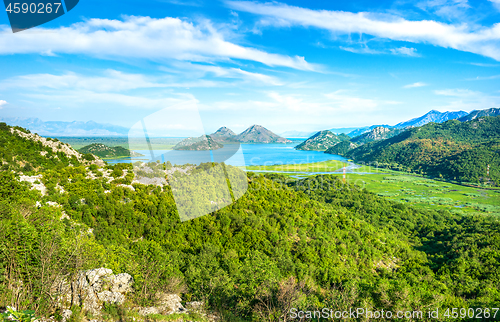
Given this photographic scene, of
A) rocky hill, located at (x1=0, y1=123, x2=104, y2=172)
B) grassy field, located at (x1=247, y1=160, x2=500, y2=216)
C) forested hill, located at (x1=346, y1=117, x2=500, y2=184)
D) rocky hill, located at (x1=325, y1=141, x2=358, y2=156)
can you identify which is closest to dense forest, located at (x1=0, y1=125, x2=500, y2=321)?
rocky hill, located at (x1=0, y1=123, x2=104, y2=172)

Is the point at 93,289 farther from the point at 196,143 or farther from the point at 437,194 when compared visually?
the point at 437,194

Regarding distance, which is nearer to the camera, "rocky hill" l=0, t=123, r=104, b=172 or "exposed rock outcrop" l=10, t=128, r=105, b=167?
"rocky hill" l=0, t=123, r=104, b=172

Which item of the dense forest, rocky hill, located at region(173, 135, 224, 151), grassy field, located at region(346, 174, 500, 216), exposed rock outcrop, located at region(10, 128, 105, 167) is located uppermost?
exposed rock outcrop, located at region(10, 128, 105, 167)

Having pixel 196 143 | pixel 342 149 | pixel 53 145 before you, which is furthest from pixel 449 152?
pixel 53 145

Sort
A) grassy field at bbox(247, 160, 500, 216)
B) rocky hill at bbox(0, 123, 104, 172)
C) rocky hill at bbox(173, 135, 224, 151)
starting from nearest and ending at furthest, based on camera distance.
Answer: rocky hill at bbox(173, 135, 224, 151)
rocky hill at bbox(0, 123, 104, 172)
grassy field at bbox(247, 160, 500, 216)

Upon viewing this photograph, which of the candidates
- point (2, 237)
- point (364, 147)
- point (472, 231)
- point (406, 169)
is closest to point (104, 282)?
point (2, 237)

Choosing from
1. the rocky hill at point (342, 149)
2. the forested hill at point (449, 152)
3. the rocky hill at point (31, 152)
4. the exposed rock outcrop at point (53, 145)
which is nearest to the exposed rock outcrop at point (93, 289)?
the rocky hill at point (31, 152)

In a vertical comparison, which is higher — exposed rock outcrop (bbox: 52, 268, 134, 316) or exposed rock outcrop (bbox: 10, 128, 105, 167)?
exposed rock outcrop (bbox: 10, 128, 105, 167)

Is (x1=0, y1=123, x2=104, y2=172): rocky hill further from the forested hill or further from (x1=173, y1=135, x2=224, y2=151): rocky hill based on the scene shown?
the forested hill
